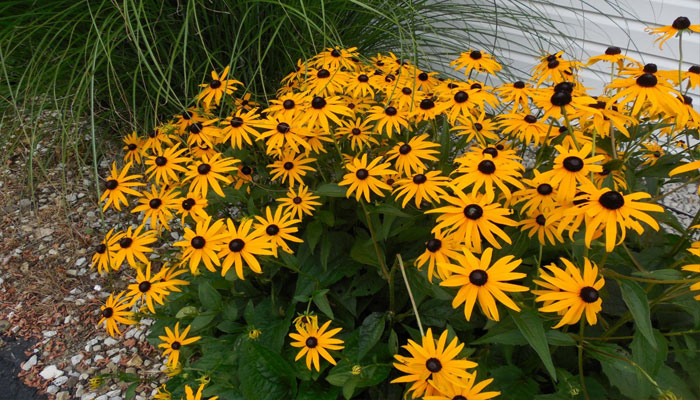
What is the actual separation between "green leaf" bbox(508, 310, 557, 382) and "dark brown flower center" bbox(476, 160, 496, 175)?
0.24 metres

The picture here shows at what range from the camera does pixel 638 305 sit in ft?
2.48

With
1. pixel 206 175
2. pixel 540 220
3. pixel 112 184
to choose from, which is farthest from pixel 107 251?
pixel 540 220

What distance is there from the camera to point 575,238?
2.83 ft

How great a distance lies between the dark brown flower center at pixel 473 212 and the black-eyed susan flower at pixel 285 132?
41 cm

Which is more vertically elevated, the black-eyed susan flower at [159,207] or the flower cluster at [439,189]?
the flower cluster at [439,189]

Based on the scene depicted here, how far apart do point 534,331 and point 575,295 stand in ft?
0.28

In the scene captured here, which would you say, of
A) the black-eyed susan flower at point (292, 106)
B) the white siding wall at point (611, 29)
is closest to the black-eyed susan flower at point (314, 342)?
the black-eyed susan flower at point (292, 106)

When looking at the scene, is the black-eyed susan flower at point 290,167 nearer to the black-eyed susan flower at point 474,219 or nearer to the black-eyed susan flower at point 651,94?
the black-eyed susan flower at point 474,219

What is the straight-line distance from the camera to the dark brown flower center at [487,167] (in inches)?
34.0

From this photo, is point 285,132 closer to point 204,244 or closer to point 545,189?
point 204,244

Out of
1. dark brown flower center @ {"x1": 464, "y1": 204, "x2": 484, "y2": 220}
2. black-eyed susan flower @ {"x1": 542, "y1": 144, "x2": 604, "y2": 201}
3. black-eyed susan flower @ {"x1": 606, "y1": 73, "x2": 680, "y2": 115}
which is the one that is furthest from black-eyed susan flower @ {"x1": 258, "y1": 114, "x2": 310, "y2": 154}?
black-eyed susan flower @ {"x1": 606, "y1": 73, "x2": 680, "y2": 115}

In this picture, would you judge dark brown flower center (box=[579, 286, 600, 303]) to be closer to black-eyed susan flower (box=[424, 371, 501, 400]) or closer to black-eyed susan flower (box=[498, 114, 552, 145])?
black-eyed susan flower (box=[424, 371, 501, 400])

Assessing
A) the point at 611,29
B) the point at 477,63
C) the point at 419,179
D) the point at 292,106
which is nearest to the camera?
the point at 419,179

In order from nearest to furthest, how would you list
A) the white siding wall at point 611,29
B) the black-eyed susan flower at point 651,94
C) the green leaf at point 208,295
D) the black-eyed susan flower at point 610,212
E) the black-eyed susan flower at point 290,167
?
the black-eyed susan flower at point 610,212 → the black-eyed susan flower at point 651,94 → the green leaf at point 208,295 → the black-eyed susan flower at point 290,167 → the white siding wall at point 611,29
